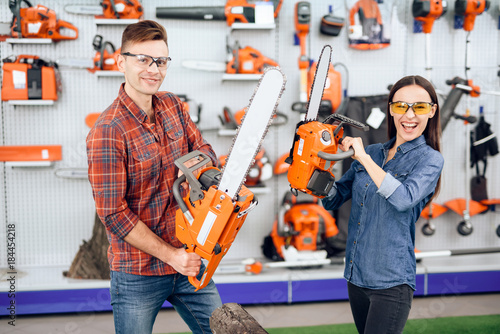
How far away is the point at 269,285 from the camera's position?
4.23 metres

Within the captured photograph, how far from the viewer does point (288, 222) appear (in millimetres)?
4418

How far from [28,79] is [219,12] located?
1.88m

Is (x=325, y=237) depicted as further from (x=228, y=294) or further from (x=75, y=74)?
(x=75, y=74)

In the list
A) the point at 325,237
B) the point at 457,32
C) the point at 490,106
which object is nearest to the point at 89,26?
the point at 325,237

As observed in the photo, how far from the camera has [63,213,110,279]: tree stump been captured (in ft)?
13.7

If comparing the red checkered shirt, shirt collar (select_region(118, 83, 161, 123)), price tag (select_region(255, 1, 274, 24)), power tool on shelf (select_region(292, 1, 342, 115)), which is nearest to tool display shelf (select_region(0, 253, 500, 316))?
power tool on shelf (select_region(292, 1, 342, 115))

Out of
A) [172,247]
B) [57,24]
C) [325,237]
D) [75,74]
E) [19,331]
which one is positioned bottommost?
[19,331]

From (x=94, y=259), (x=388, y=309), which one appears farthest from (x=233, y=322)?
(x=94, y=259)

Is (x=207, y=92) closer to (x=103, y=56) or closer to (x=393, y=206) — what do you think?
(x=103, y=56)

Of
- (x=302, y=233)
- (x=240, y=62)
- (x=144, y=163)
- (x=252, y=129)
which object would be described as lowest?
(x=302, y=233)

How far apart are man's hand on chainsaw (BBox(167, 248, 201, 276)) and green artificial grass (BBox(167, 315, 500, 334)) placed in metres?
2.13

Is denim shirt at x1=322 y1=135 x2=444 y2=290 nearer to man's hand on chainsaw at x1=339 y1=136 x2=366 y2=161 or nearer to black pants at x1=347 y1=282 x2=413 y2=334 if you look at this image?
black pants at x1=347 y1=282 x2=413 y2=334

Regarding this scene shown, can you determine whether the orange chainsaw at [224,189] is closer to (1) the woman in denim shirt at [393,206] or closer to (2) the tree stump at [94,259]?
(1) the woman in denim shirt at [393,206]

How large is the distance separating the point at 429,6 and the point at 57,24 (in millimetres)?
3563
